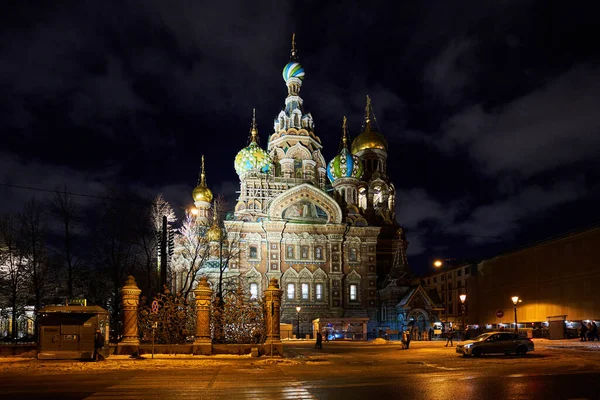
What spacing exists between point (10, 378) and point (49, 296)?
3254cm

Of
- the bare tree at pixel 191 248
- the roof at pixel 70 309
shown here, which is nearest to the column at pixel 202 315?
the roof at pixel 70 309

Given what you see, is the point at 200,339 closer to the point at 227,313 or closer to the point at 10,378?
the point at 227,313

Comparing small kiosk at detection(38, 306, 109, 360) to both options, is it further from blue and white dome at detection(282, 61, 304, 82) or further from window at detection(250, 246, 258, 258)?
blue and white dome at detection(282, 61, 304, 82)

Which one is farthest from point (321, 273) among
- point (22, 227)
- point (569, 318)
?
point (22, 227)

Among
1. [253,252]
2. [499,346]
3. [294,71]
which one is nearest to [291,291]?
[253,252]

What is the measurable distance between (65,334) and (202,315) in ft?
18.8

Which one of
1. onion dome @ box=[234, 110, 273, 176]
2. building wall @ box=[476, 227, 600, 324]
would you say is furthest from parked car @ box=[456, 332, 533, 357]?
onion dome @ box=[234, 110, 273, 176]

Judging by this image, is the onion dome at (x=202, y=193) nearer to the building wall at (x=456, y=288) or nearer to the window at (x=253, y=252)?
the window at (x=253, y=252)

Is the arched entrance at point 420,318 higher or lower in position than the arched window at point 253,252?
lower

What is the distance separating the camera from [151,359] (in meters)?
23.0

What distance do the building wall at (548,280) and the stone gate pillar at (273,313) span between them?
2687cm

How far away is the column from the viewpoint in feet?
81.7

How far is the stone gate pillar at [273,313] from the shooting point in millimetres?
25281

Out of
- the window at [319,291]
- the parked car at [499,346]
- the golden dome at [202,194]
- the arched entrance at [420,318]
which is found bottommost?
the arched entrance at [420,318]
